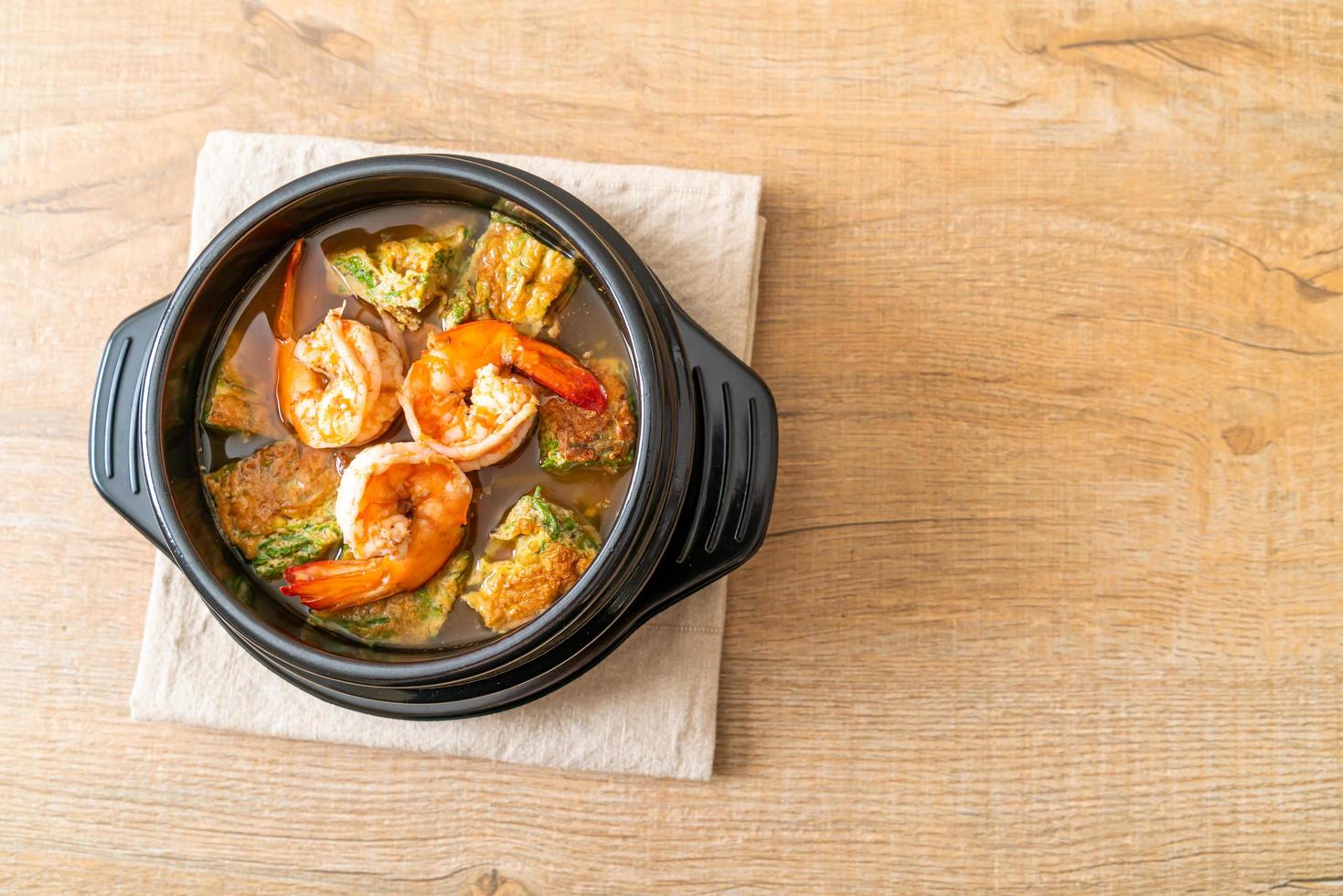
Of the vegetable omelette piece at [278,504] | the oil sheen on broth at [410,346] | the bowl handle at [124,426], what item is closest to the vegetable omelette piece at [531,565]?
the oil sheen on broth at [410,346]

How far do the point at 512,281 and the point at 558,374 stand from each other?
0.18 metres

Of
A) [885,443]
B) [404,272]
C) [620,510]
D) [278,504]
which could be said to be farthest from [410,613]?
[885,443]

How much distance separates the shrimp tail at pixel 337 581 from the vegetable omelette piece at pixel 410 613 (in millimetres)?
38

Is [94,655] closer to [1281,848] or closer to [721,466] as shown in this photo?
[721,466]

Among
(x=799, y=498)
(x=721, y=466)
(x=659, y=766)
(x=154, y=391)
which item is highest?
(x=154, y=391)

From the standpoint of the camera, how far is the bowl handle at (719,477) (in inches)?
60.3

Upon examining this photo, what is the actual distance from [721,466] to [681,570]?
7.1 inches

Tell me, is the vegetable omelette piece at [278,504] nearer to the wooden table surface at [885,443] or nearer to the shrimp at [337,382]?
the shrimp at [337,382]

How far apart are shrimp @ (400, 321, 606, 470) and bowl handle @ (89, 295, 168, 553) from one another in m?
0.47

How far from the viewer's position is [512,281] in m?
1.47

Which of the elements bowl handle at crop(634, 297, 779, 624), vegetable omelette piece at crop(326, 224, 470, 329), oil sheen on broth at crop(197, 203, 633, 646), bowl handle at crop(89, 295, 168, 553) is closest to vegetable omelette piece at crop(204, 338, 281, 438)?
oil sheen on broth at crop(197, 203, 633, 646)

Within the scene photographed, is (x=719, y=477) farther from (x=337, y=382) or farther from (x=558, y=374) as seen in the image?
(x=337, y=382)

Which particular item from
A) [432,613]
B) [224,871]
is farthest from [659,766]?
[224,871]

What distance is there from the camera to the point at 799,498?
5.83ft
